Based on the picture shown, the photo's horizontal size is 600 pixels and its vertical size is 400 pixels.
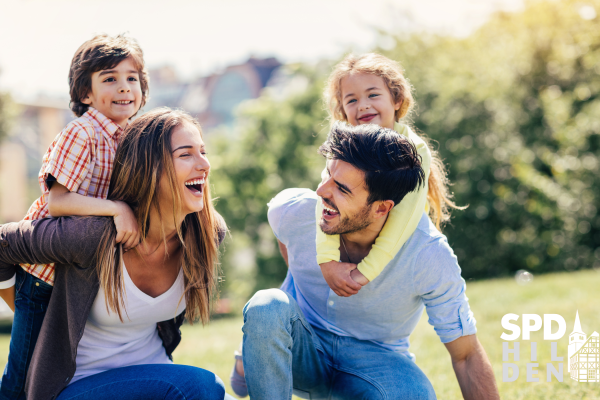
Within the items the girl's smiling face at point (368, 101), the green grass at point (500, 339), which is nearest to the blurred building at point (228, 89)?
the green grass at point (500, 339)

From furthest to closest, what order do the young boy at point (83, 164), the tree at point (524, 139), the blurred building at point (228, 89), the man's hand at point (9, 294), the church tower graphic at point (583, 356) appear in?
the blurred building at point (228, 89), the tree at point (524, 139), the church tower graphic at point (583, 356), the man's hand at point (9, 294), the young boy at point (83, 164)

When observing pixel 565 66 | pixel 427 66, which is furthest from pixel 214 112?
pixel 565 66

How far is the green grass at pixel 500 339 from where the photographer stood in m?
3.46

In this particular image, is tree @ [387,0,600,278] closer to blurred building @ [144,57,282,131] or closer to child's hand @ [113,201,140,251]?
child's hand @ [113,201,140,251]

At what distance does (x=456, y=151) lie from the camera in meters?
13.4

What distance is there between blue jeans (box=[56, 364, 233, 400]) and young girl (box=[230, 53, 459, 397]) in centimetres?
73

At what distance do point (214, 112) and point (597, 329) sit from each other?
36.3 m

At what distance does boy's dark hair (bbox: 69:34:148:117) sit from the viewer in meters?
3.06

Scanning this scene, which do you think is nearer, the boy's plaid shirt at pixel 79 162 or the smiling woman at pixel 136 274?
the smiling woman at pixel 136 274

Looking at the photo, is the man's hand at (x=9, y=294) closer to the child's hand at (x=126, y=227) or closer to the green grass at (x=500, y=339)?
the child's hand at (x=126, y=227)

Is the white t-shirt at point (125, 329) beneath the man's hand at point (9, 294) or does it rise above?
beneath

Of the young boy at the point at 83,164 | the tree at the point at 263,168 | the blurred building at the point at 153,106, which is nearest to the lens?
the young boy at the point at 83,164

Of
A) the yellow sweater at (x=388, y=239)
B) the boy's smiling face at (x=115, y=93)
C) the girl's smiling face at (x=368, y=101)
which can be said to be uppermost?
the boy's smiling face at (x=115, y=93)

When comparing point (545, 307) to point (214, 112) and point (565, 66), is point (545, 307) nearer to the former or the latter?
point (565, 66)
